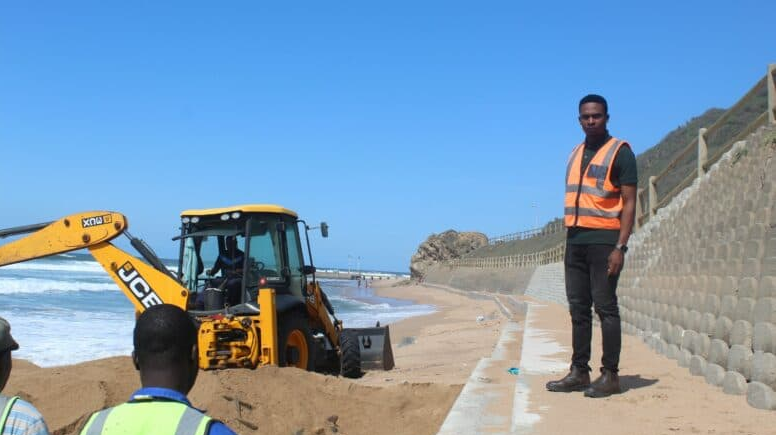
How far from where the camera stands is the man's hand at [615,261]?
5102mm

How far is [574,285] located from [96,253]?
5.33 metres

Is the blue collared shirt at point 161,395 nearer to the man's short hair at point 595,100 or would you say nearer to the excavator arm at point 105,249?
the man's short hair at point 595,100

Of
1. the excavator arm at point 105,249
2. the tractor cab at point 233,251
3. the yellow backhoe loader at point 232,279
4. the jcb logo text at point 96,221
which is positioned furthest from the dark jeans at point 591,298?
the jcb logo text at point 96,221

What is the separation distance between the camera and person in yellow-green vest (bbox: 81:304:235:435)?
1.90m

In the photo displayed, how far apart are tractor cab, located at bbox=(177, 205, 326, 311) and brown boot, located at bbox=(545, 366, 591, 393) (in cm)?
419

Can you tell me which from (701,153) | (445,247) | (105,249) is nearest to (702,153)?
(701,153)

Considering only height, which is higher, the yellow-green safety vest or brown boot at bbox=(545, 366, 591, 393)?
the yellow-green safety vest

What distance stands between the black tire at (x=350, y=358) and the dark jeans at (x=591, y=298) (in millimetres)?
4985

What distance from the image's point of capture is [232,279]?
898cm

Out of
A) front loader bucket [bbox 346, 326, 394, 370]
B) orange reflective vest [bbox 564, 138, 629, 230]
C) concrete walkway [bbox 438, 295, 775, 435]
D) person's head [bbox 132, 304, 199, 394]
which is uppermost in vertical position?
orange reflective vest [bbox 564, 138, 629, 230]

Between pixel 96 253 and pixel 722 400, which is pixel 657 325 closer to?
pixel 722 400

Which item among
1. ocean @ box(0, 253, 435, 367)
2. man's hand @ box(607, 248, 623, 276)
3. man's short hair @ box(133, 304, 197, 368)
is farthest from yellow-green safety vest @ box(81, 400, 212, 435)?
ocean @ box(0, 253, 435, 367)

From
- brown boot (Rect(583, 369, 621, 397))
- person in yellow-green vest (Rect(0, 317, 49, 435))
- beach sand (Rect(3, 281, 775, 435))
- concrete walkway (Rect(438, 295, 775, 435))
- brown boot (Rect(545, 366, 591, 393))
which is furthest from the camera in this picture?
brown boot (Rect(545, 366, 591, 393))

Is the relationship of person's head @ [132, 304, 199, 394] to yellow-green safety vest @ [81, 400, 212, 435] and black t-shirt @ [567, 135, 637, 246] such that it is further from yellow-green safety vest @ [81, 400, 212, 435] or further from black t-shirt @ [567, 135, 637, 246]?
black t-shirt @ [567, 135, 637, 246]
